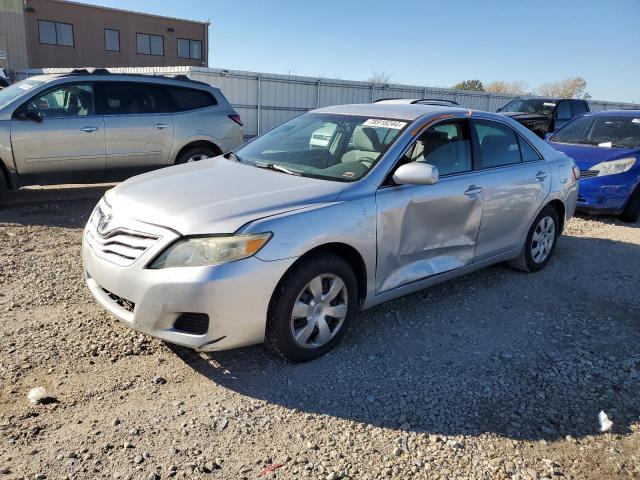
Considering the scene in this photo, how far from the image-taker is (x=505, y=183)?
4617 mm

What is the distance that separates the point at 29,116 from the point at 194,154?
2.28 metres

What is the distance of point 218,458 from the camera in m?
2.55

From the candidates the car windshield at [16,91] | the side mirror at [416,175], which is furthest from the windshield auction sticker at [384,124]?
the car windshield at [16,91]

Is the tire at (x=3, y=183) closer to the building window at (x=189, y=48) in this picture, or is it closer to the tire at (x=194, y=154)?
the tire at (x=194, y=154)

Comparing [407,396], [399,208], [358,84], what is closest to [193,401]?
[407,396]

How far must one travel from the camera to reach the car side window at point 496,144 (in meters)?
4.55

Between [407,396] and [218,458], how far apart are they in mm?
1181

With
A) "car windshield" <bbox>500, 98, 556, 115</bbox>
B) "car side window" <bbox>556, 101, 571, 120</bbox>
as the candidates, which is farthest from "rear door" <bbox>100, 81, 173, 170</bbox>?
"car side window" <bbox>556, 101, 571, 120</bbox>

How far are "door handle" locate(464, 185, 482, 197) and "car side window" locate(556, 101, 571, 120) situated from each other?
12238 millimetres

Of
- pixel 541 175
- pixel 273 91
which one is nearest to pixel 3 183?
pixel 541 175

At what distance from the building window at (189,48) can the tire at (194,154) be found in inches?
1499

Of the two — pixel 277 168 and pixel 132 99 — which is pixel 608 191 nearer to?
pixel 277 168

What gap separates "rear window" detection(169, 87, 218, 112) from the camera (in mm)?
8078

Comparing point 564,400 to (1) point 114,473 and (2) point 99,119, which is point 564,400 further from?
(2) point 99,119
